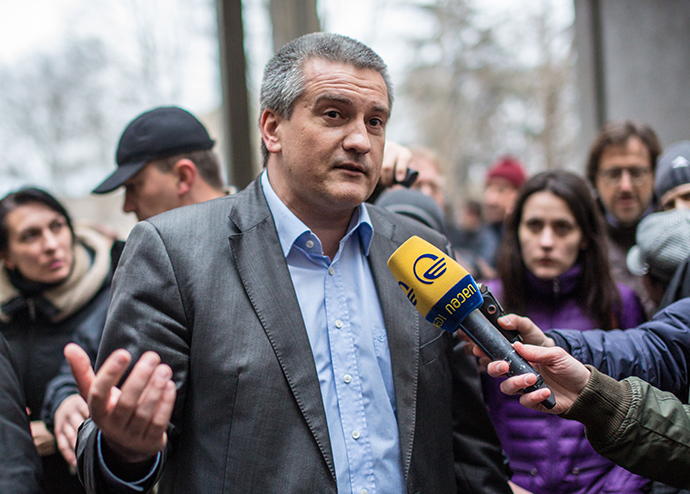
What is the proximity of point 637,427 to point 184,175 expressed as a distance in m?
1.72

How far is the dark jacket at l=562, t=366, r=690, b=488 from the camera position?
1336 mm

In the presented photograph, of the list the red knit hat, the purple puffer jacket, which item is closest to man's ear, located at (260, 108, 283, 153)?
the purple puffer jacket

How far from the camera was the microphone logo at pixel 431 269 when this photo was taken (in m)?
1.33

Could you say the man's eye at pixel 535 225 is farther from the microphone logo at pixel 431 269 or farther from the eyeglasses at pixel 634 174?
the microphone logo at pixel 431 269

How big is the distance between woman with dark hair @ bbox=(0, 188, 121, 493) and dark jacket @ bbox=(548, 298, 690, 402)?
184 cm

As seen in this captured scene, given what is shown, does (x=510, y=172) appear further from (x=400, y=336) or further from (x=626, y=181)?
(x=400, y=336)

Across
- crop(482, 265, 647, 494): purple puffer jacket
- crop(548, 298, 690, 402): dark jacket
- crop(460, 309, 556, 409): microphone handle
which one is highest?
crop(460, 309, 556, 409): microphone handle

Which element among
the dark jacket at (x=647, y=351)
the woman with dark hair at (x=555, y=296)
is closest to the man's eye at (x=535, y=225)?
the woman with dark hair at (x=555, y=296)

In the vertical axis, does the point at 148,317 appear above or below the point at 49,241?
below

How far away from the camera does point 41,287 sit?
2.51 meters

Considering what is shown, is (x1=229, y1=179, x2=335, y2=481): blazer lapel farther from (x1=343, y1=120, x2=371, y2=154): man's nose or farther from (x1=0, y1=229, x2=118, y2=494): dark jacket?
(x1=0, y1=229, x2=118, y2=494): dark jacket

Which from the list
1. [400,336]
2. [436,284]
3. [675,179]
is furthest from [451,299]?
[675,179]

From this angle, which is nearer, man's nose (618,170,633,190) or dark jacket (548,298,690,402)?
dark jacket (548,298,690,402)

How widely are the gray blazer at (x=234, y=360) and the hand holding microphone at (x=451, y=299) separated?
0.82ft
